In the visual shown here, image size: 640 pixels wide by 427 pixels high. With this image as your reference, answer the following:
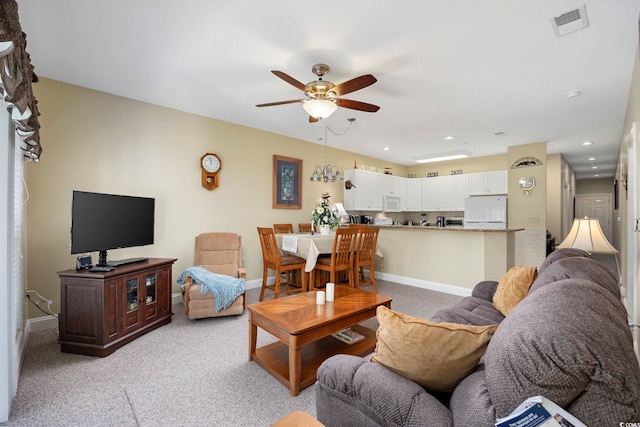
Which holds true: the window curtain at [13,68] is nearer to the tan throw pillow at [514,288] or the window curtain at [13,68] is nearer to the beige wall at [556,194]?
the tan throw pillow at [514,288]

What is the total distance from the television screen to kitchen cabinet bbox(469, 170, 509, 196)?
6.45m

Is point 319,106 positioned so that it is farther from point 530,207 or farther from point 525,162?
point 530,207

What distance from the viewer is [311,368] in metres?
2.16

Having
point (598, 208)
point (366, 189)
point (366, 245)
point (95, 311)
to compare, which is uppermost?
point (366, 189)

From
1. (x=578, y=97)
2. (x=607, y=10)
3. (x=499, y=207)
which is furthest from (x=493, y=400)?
(x=499, y=207)

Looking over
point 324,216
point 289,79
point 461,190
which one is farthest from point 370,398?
point 461,190

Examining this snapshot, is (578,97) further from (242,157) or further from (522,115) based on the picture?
(242,157)

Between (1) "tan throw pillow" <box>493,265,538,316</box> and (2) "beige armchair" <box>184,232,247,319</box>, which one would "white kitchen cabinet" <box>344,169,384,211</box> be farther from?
(1) "tan throw pillow" <box>493,265,538,316</box>

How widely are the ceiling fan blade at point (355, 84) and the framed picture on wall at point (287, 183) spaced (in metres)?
2.66

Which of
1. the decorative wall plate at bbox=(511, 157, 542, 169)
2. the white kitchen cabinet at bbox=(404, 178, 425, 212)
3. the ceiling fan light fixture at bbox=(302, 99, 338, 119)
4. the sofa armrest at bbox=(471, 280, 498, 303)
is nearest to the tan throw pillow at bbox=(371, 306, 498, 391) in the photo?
the sofa armrest at bbox=(471, 280, 498, 303)

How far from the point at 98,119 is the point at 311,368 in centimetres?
355

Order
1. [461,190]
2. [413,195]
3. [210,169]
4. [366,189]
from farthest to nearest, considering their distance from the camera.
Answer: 1. [413,195]
2. [461,190]
3. [366,189]
4. [210,169]

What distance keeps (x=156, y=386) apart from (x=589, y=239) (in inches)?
145

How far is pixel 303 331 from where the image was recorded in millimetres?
1995
